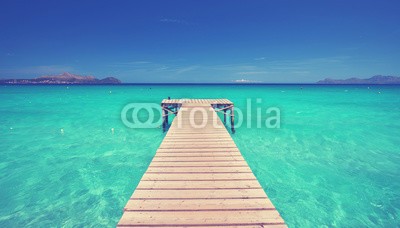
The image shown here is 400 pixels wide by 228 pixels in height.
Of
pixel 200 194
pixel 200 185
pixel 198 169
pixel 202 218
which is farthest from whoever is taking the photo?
pixel 198 169

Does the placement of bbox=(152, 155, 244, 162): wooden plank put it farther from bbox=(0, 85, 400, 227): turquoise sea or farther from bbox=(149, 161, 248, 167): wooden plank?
bbox=(0, 85, 400, 227): turquoise sea

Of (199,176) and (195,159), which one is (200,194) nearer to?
(199,176)

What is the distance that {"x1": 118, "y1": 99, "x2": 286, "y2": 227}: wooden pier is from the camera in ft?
9.66

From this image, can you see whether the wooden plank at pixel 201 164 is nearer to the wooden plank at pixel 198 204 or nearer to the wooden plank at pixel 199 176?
the wooden plank at pixel 199 176

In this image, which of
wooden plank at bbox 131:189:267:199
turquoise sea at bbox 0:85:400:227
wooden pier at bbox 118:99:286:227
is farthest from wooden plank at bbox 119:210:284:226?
turquoise sea at bbox 0:85:400:227

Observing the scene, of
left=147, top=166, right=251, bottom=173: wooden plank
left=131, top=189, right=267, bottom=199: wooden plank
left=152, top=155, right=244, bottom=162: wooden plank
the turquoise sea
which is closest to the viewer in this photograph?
left=131, top=189, right=267, bottom=199: wooden plank

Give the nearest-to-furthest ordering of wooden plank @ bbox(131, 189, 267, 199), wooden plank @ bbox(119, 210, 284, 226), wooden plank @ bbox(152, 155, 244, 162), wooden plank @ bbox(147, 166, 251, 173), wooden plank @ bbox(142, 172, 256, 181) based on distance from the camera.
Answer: wooden plank @ bbox(119, 210, 284, 226) → wooden plank @ bbox(131, 189, 267, 199) → wooden plank @ bbox(142, 172, 256, 181) → wooden plank @ bbox(147, 166, 251, 173) → wooden plank @ bbox(152, 155, 244, 162)

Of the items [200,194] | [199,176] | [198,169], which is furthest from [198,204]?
[198,169]

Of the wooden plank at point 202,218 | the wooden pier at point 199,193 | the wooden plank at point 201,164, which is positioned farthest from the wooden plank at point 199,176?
the wooden plank at point 202,218

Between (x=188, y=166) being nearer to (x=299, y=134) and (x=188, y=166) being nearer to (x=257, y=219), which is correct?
(x=257, y=219)

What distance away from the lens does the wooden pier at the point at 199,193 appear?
295 centimetres

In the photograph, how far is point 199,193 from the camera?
3652 millimetres

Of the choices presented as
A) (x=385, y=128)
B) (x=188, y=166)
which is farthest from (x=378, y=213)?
(x=385, y=128)

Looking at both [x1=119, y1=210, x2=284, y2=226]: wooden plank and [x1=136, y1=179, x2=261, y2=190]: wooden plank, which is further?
[x1=136, y1=179, x2=261, y2=190]: wooden plank
